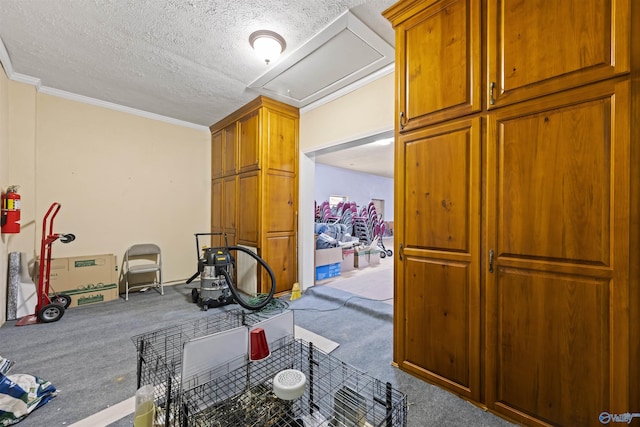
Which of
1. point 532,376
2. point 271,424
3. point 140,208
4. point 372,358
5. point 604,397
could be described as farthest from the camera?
point 140,208

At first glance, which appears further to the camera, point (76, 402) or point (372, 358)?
point (372, 358)

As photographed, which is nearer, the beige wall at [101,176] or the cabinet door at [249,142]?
the beige wall at [101,176]

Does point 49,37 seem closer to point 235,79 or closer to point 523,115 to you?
point 235,79

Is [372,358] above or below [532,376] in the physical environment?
below

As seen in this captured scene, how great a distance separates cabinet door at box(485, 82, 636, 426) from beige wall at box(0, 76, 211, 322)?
4.37 meters

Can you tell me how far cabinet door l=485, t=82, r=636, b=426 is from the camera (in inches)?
44.8

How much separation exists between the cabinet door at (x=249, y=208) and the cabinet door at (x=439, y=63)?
2287mm

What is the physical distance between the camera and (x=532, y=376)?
1350 mm

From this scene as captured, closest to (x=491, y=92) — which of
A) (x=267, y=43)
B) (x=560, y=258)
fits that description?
(x=560, y=258)

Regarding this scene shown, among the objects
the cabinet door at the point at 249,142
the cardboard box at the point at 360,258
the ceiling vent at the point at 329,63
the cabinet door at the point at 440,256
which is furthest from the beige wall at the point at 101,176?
the cabinet door at the point at 440,256

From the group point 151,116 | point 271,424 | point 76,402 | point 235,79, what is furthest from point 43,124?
point 271,424

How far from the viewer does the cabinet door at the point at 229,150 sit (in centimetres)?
406

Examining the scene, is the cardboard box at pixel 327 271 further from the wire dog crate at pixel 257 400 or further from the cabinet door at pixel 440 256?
the wire dog crate at pixel 257 400

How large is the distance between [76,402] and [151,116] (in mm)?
3775
